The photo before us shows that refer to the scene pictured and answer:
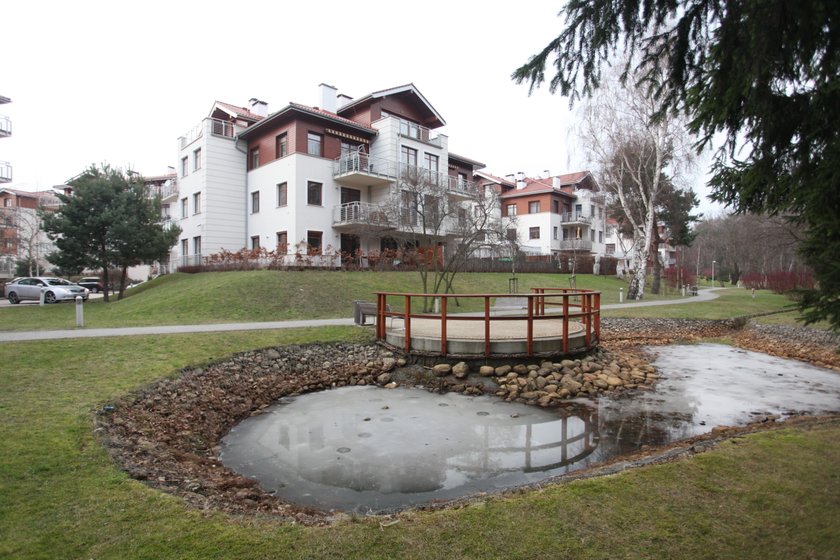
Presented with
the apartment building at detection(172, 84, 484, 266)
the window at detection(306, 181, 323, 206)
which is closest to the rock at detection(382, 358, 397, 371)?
the apartment building at detection(172, 84, 484, 266)

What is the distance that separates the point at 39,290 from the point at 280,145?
51.0 ft

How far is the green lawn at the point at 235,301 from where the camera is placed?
53.4 feet

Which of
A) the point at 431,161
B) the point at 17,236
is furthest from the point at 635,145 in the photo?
the point at 17,236

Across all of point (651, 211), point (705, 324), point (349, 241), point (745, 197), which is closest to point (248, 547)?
point (745, 197)

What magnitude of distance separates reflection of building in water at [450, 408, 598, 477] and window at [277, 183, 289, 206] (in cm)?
2334

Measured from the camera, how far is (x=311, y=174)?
2744 cm

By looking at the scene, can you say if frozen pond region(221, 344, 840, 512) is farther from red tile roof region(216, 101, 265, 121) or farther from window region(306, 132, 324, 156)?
red tile roof region(216, 101, 265, 121)

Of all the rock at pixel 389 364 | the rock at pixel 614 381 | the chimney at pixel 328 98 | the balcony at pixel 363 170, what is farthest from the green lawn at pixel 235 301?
the chimney at pixel 328 98

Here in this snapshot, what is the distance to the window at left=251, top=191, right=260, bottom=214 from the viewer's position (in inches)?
1196

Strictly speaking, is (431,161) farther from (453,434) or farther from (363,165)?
(453,434)

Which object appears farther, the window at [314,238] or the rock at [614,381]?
the window at [314,238]

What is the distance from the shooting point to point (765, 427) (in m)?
6.65

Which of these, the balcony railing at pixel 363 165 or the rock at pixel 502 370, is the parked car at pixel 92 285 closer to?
the balcony railing at pixel 363 165

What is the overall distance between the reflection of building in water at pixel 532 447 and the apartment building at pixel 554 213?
38.8 meters
